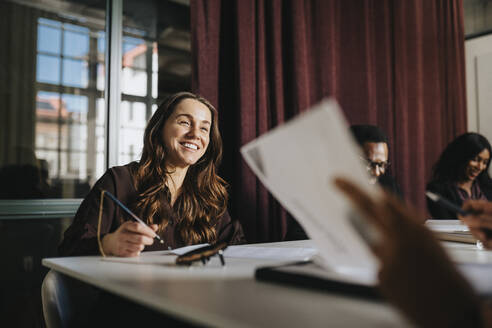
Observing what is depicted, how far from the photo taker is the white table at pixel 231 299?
45cm

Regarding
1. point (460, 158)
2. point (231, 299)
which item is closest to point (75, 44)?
point (231, 299)

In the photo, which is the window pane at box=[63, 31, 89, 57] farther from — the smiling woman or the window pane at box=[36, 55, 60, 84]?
the smiling woman

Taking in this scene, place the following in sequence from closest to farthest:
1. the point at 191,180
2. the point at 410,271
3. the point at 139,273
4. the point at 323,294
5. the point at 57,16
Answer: the point at 410,271
the point at 323,294
the point at 139,273
the point at 191,180
the point at 57,16

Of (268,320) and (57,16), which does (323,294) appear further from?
Answer: (57,16)

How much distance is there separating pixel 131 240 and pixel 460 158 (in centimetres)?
238

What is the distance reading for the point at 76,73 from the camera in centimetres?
249

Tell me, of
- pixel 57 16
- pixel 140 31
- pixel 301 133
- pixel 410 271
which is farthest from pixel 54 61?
pixel 410 271

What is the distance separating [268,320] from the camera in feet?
1.46

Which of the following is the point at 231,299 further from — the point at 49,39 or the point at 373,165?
the point at 49,39

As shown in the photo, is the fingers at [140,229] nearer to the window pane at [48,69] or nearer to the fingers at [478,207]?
the fingers at [478,207]

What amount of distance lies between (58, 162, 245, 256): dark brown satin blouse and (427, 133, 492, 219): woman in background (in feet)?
5.13

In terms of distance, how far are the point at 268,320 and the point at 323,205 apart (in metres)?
0.15

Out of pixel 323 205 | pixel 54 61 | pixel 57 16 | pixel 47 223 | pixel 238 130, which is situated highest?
pixel 57 16

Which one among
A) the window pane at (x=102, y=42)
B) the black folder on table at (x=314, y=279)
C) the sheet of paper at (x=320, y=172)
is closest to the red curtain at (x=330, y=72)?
the window pane at (x=102, y=42)
